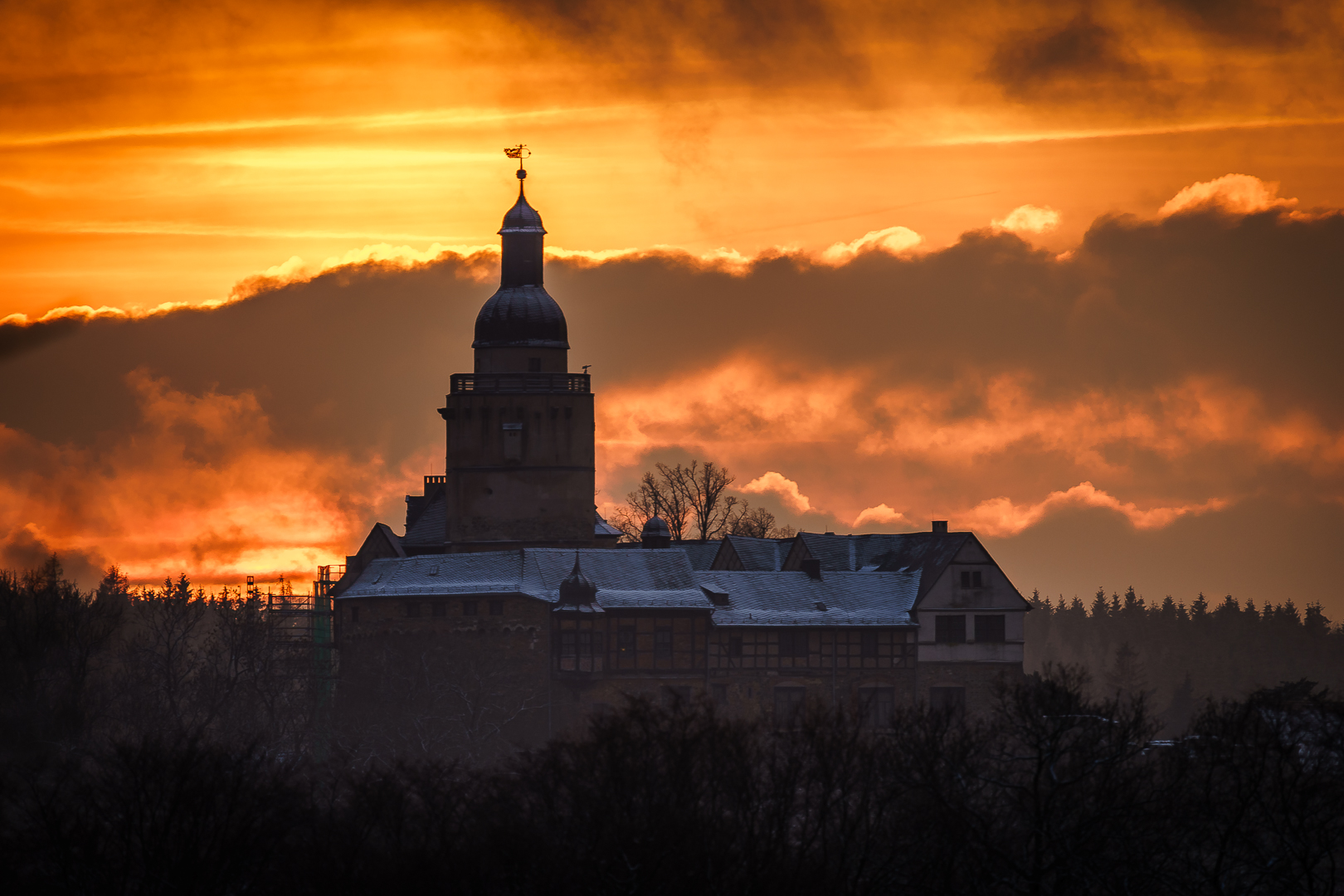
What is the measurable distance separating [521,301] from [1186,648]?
81.2 m

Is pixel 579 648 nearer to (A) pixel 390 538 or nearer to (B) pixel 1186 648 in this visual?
(A) pixel 390 538

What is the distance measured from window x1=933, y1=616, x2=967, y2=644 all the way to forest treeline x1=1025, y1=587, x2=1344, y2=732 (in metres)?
32.1

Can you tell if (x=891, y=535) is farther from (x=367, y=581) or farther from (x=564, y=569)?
(x=367, y=581)

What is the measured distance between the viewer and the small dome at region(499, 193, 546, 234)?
10038 centimetres

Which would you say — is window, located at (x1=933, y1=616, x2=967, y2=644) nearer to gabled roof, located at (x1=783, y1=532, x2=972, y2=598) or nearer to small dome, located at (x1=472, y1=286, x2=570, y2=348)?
gabled roof, located at (x1=783, y1=532, x2=972, y2=598)

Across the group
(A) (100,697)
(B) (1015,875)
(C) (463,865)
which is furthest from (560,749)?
(A) (100,697)

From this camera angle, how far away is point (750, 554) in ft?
325

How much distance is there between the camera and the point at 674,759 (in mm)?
61344

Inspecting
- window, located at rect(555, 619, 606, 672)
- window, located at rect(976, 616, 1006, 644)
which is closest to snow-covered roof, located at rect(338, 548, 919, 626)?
window, located at rect(555, 619, 606, 672)

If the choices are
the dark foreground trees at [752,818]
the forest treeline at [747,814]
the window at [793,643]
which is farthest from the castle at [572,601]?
the dark foreground trees at [752,818]

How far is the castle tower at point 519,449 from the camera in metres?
95.9

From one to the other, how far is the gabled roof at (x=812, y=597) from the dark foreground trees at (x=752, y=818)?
22775 millimetres

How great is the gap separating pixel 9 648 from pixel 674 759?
35.3 meters

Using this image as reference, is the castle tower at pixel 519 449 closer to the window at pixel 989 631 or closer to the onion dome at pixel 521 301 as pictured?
the onion dome at pixel 521 301
